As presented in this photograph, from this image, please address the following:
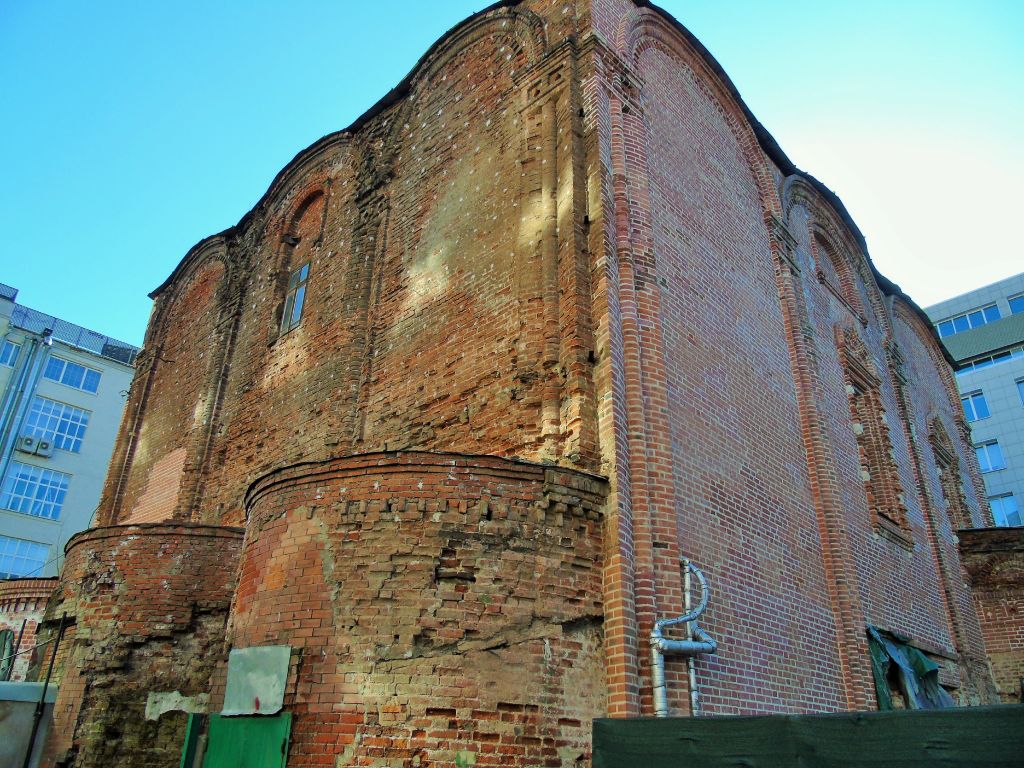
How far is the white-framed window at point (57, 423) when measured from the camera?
26266 mm

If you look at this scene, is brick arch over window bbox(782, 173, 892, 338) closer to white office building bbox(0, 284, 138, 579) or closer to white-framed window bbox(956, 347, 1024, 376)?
white-framed window bbox(956, 347, 1024, 376)

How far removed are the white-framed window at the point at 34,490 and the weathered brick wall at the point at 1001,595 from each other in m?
27.1

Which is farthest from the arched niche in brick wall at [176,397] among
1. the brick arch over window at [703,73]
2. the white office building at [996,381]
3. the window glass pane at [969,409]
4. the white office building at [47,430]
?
the window glass pane at [969,409]

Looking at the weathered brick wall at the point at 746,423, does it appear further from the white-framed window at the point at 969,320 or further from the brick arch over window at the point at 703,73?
the white-framed window at the point at 969,320

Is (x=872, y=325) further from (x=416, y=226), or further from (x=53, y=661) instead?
(x=53, y=661)

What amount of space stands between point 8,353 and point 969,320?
124ft

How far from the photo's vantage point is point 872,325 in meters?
15.5

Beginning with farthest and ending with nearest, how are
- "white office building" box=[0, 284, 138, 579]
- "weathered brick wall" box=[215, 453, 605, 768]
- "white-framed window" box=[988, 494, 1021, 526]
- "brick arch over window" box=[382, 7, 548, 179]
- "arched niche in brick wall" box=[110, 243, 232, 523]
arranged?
"white-framed window" box=[988, 494, 1021, 526] < "white office building" box=[0, 284, 138, 579] < "arched niche in brick wall" box=[110, 243, 232, 523] < "brick arch over window" box=[382, 7, 548, 179] < "weathered brick wall" box=[215, 453, 605, 768]

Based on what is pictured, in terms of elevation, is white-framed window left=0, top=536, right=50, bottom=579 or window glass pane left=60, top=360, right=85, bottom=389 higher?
window glass pane left=60, top=360, right=85, bottom=389

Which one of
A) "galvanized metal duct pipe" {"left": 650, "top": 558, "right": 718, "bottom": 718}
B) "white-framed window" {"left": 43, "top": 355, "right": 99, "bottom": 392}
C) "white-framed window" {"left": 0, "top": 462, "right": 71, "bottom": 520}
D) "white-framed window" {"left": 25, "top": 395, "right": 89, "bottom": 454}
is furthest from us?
"white-framed window" {"left": 43, "top": 355, "right": 99, "bottom": 392}

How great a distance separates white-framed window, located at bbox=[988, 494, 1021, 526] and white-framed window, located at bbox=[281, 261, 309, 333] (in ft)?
91.8

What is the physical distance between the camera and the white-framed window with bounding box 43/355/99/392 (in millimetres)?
27094

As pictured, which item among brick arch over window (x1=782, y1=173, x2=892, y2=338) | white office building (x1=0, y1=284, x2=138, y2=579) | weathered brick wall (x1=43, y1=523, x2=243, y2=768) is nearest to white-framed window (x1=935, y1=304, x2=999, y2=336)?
brick arch over window (x1=782, y1=173, x2=892, y2=338)

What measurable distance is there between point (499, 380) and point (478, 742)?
146 inches
